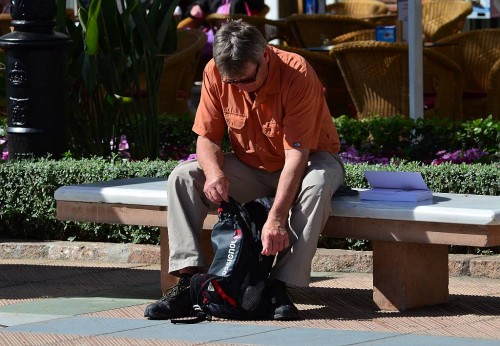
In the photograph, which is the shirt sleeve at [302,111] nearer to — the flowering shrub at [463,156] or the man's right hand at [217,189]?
the man's right hand at [217,189]

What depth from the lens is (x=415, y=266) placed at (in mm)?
5512

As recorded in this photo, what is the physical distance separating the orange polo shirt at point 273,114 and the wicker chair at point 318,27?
7.91 m

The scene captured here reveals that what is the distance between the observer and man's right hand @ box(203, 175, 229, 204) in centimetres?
548

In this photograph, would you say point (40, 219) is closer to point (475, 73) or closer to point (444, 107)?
point (444, 107)

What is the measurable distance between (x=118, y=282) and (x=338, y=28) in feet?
25.8

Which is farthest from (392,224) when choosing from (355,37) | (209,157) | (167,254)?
(355,37)

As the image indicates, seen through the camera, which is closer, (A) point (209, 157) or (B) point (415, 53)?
(A) point (209, 157)

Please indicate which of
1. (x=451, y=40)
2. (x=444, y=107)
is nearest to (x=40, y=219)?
(x=444, y=107)

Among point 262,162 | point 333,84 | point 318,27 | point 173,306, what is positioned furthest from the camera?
point 318,27

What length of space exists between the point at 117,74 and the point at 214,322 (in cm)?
333

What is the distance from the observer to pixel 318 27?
13.7 metres

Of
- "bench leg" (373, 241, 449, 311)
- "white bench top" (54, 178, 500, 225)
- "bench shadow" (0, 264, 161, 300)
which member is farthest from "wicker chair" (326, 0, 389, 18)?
"bench leg" (373, 241, 449, 311)

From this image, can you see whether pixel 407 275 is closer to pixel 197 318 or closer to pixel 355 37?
pixel 197 318

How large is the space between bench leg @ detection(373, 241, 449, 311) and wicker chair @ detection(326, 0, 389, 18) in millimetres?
10227
